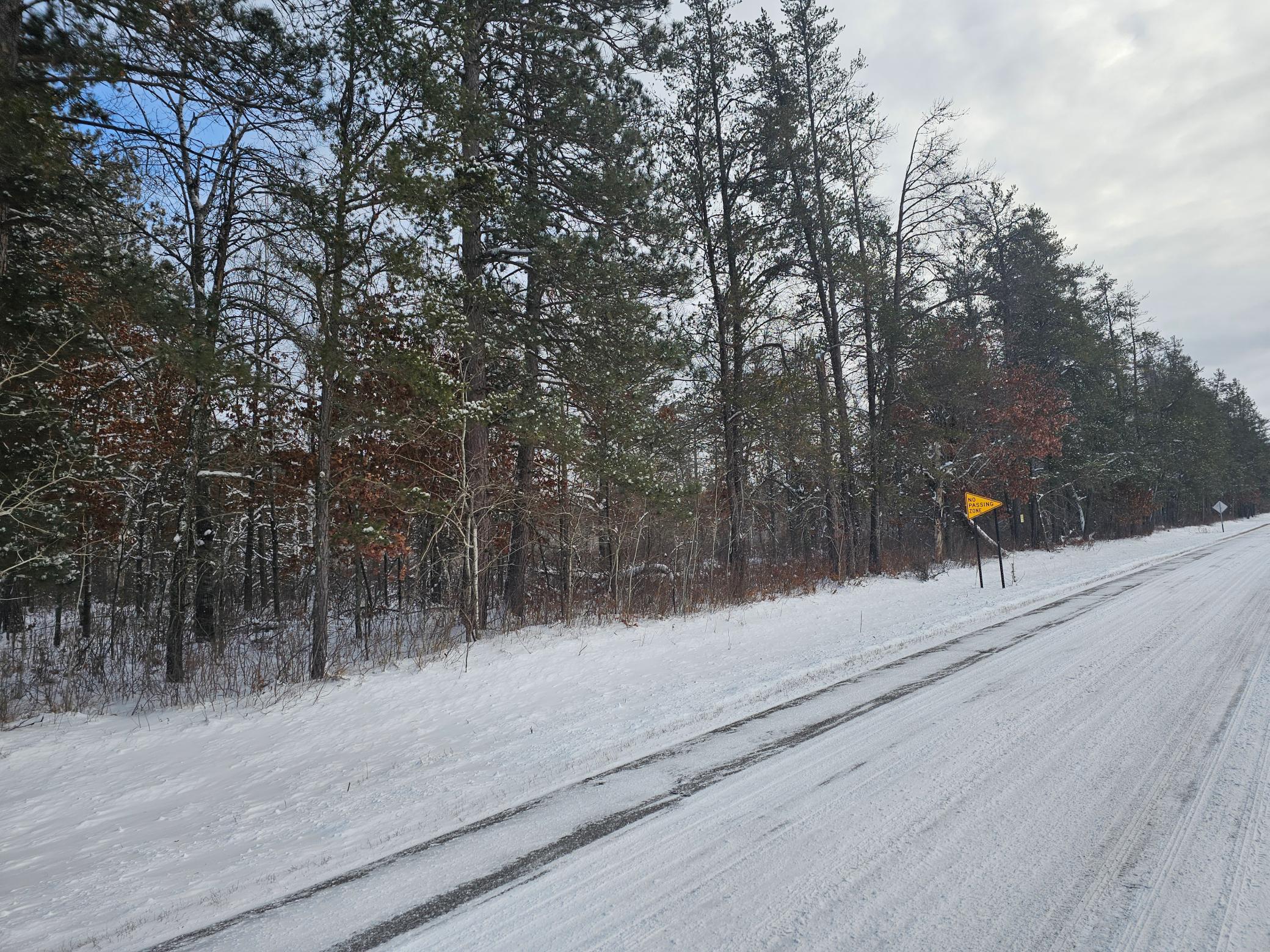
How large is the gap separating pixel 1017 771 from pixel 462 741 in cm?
420

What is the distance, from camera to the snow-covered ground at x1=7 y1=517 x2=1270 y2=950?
3.16 metres

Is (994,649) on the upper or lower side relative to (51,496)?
lower

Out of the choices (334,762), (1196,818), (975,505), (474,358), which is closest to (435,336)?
(474,358)

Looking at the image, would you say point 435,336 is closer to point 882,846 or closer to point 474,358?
point 474,358

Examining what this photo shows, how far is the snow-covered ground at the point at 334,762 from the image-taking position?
124 inches

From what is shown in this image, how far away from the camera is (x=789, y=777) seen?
3895 millimetres

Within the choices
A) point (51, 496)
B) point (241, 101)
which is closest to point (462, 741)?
point (241, 101)

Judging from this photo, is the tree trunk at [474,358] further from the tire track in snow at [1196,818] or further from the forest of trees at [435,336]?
the tire track in snow at [1196,818]

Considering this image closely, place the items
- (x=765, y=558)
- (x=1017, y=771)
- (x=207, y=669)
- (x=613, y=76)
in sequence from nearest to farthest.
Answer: (x=1017, y=771)
(x=207, y=669)
(x=613, y=76)
(x=765, y=558)

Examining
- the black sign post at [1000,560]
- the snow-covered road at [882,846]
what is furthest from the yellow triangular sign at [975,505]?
the snow-covered road at [882,846]

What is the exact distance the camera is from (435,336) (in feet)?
28.9

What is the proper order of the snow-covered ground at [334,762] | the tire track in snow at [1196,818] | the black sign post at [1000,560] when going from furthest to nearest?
the black sign post at [1000,560] < the snow-covered ground at [334,762] < the tire track in snow at [1196,818]

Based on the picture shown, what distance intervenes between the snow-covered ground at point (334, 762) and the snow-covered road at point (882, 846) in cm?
26

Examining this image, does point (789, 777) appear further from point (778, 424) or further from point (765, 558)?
point (765, 558)
